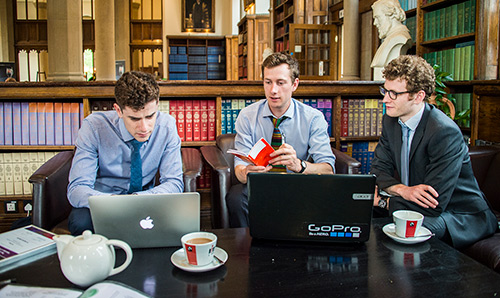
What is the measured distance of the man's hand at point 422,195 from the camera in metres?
1.75

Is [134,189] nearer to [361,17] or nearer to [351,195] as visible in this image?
[351,195]

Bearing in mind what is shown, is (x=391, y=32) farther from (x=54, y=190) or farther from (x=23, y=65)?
(x=23, y=65)

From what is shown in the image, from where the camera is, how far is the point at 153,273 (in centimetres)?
109

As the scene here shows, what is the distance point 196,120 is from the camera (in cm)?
326

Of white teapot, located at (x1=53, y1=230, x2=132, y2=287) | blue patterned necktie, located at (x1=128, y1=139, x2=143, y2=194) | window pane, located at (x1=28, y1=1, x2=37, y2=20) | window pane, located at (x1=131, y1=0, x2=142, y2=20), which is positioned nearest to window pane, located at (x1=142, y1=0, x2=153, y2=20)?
window pane, located at (x1=131, y1=0, x2=142, y2=20)

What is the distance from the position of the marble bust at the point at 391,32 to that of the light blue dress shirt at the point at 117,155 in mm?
2504

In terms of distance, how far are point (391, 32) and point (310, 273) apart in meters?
3.31

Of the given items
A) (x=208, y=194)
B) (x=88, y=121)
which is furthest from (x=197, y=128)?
(x=88, y=121)

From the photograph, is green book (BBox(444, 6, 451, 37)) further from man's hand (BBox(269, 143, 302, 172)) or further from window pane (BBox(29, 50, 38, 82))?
window pane (BBox(29, 50, 38, 82))

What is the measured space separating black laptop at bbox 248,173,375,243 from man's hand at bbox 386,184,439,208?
2.07 ft

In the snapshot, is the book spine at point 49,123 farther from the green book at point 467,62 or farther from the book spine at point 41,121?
the green book at point 467,62

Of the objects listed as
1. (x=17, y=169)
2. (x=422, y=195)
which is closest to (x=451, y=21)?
(x=422, y=195)

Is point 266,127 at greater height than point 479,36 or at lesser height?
lesser

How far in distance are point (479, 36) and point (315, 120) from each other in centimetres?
209
